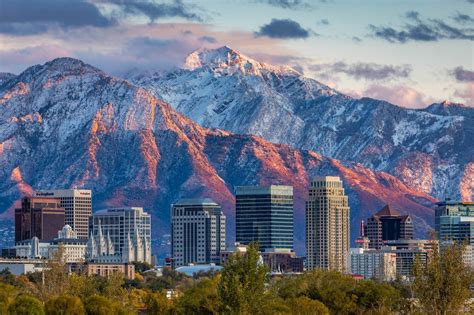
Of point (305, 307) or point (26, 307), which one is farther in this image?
point (305, 307)

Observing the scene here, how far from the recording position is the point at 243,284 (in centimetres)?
13200

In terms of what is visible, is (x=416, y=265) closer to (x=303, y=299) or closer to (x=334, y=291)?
(x=303, y=299)

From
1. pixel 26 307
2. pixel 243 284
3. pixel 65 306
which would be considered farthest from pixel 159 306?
pixel 243 284

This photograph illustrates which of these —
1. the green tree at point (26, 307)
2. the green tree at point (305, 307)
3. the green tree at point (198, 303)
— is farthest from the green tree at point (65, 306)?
the green tree at point (305, 307)

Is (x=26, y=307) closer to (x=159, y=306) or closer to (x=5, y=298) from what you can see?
(x=5, y=298)

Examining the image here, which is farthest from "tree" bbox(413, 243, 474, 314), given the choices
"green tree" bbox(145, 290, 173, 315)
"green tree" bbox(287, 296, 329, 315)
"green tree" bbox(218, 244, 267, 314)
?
"green tree" bbox(145, 290, 173, 315)

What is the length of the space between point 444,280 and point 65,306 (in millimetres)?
50142

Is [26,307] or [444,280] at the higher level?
[444,280]

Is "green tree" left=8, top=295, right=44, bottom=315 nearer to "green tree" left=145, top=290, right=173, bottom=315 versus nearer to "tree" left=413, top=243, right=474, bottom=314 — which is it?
"green tree" left=145, top=290, right=173, bottom=315

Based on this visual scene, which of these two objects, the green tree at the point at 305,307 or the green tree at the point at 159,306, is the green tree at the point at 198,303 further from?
the green tree at the point at 305,307

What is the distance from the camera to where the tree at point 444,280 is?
12219cm

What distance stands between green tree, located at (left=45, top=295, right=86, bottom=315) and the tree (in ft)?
150

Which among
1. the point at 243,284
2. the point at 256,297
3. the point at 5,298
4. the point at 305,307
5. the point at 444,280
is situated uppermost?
the point at 444,280

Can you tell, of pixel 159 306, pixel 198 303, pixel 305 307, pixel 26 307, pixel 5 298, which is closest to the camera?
pixel 26 307
